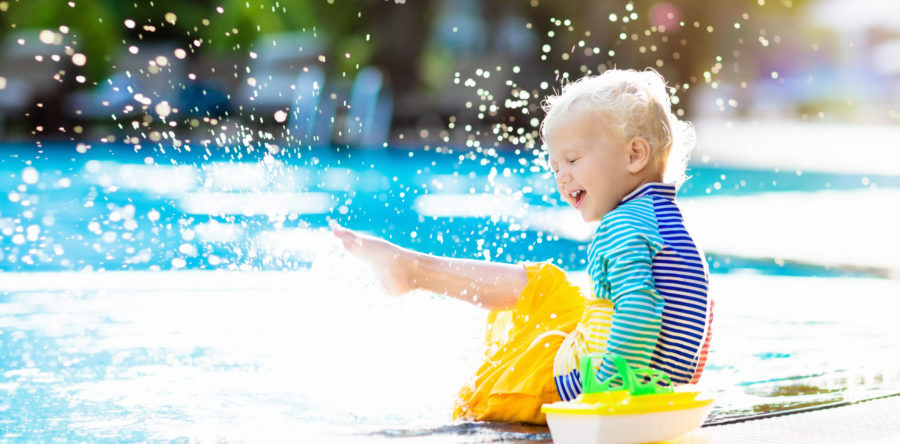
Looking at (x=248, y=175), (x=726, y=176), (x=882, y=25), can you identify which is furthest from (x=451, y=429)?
(x=882, y=25)

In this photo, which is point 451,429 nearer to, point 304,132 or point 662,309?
point 662,309

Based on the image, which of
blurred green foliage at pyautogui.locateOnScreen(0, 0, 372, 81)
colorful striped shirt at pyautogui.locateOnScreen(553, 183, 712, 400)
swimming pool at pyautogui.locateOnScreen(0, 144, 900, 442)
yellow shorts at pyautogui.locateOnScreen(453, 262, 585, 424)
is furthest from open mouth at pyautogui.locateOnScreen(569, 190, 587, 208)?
blurred green foliage at pyautogui.locateOnScreen(0, 0, 372, 81)

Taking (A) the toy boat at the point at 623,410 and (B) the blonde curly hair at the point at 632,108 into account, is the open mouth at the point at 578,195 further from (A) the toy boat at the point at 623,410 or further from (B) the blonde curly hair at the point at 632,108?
(A) the toy boat at the point at 623,410

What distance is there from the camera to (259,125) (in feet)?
58.4

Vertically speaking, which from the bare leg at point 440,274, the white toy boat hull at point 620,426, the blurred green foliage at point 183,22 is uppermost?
the blurred green foliage at point 183,22

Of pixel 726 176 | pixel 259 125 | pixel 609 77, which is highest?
pixel 259 125

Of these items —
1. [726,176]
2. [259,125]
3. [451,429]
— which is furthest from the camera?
[259,125]

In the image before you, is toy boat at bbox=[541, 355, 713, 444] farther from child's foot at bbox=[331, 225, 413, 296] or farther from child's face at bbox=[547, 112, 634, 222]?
child's foot at bbox=[331, 225, 413, 296]

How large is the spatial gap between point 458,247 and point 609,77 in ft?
12.5

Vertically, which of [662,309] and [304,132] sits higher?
[304,132]

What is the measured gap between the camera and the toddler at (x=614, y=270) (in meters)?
1.74

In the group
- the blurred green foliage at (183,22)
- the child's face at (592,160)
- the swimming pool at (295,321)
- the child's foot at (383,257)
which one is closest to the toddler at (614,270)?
the child's face at (592,160)

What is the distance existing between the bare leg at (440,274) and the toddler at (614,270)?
6cm

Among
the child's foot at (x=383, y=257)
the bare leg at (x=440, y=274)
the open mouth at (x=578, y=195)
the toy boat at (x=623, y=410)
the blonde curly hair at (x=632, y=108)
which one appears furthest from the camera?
the child's foot at (x=383, y=257)
